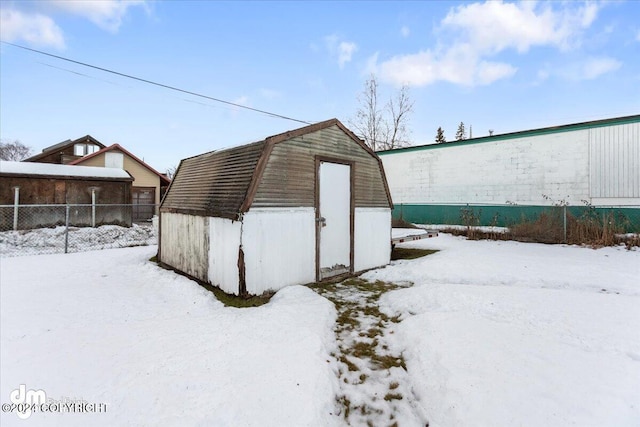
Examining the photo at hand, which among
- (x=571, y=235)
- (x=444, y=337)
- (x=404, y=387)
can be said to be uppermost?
(x=571, y=235)

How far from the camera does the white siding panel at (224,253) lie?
5.48m

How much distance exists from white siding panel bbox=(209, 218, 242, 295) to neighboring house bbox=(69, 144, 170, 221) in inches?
756

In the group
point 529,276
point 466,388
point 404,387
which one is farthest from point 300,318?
point 529,276

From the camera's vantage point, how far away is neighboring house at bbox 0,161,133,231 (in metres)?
14.6

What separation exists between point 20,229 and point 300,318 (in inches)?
668

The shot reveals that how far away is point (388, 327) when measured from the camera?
14.8ft

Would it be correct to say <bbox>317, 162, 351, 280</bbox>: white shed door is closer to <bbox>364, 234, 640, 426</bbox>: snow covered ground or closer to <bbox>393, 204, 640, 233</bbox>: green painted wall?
<bbox>364, 234, 640, 426</bbox>: snow covered ground

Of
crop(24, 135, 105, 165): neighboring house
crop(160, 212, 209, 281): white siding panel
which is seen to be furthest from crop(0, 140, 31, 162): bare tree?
crop(160, 212, 209, 281): white siding panel

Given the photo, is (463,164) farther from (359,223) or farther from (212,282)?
(212,282)

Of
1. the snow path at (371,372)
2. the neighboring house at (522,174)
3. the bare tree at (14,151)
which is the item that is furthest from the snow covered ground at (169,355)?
the bare tree at (14,151)

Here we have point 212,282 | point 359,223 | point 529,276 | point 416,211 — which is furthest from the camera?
point 416,211

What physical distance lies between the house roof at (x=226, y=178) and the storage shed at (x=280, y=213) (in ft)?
0.07

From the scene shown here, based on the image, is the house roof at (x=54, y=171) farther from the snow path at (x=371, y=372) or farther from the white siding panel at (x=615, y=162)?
the white siding panel at (x=615, y=162)

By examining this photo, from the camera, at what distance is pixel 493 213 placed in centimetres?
1495
